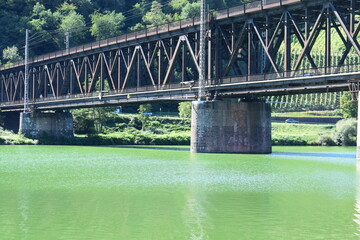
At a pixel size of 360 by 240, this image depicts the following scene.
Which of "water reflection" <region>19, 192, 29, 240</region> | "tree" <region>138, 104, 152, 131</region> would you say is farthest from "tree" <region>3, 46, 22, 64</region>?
"water reflection" <region>19, 192, 29, 240</region>

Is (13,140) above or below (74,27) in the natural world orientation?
below

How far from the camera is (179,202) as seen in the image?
34.9 metres

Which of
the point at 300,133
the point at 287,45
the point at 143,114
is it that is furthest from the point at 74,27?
the point at 287,45

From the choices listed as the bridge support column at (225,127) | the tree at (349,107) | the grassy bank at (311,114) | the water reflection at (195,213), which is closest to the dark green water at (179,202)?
the water reflection at (195,213)

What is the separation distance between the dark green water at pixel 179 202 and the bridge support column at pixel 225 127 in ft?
58.8

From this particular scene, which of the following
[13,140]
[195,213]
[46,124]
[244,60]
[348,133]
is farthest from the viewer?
[46,124]

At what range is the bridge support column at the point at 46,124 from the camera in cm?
11519

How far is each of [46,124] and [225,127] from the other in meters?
49.2

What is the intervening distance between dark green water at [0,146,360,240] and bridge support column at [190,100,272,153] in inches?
706

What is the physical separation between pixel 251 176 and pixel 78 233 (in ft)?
80.2

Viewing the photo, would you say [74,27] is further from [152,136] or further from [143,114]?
[152,136]

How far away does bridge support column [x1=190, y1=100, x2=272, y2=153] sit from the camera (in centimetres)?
7588

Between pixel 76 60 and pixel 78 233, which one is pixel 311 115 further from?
pixel 78 233

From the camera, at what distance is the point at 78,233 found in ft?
87.3
